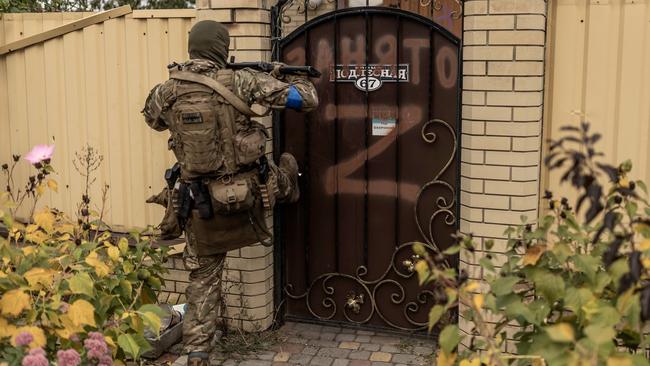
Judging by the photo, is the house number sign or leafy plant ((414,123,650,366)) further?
the house number sign

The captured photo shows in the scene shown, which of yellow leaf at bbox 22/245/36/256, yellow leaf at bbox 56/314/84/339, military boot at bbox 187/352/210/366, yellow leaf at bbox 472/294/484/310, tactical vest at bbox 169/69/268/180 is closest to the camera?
yellow leaf at bbox 472/294/484/310

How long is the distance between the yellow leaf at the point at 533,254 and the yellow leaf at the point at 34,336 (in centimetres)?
163

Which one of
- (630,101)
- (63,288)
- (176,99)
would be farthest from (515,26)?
(63,288)

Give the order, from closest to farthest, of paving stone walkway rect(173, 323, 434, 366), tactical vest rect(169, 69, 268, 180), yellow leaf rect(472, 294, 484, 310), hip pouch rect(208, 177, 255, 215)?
yellow leaf rect(472, 294, 484, 310), tactical vest rect(169, 69, 268, 180), hip pouch rect(208, 177, 255, 215), paving stone walkway rect(173, 323, 434, 366)

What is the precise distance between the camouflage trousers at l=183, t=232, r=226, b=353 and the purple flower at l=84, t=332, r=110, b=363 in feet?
7.06

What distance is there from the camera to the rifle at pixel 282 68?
15.4 ft

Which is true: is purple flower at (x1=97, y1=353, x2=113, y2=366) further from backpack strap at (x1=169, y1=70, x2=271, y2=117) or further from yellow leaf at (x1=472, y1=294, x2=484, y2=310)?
backpack strap at (x1=169, y1=70, x2=271, y2=117)

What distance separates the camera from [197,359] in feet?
15.8

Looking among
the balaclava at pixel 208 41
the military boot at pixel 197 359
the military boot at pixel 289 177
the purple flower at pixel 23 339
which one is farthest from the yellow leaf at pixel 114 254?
the military boot at pixel 289 177

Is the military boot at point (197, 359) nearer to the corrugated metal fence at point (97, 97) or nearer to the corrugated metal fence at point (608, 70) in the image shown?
the corrugated metal fence at point (97, 97)

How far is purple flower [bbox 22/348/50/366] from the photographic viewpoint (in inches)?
96.3

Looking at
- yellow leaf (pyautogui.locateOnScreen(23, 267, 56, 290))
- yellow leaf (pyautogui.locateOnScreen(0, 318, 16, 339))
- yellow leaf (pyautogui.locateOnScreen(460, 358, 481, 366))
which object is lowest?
yellow leaf (pyautogui.locateOnScreen(460, 358, 481, 366))

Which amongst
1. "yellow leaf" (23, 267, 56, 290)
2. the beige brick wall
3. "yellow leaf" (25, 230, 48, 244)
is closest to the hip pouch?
the beige brick wall

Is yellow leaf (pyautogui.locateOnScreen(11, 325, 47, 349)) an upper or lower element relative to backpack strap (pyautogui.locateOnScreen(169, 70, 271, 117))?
lower
